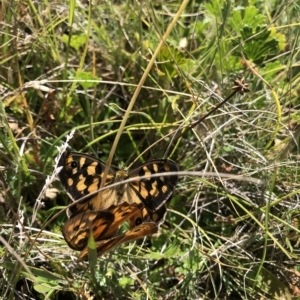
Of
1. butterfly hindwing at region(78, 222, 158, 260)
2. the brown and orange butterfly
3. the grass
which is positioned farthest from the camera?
the grass

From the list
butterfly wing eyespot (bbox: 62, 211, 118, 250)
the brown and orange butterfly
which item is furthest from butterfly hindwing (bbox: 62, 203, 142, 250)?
the brown and orange butterfly

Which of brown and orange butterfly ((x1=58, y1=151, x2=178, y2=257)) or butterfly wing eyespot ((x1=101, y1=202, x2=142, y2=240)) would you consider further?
brown and orange butterfly ((x1=58, y1=151, x2=178, y2=257))

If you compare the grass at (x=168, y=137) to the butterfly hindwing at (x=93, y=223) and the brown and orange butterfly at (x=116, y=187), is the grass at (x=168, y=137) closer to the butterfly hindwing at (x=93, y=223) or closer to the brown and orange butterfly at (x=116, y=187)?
the brown and orange butterfly at (x=116, y=187)

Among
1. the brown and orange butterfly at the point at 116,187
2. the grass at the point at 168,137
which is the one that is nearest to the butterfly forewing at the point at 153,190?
the brown and orange butterfly at the point at 116,187

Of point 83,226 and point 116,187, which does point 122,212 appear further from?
point 116,187

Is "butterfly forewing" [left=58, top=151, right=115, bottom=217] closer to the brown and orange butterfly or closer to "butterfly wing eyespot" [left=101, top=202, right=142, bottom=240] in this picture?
the brown and orange butterfly

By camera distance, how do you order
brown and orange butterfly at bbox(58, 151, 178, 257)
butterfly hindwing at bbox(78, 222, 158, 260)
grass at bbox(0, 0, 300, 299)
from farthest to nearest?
grass at bbox(0, 0, 300, 299)
brown and orange butterfly at bbox(58, 151, 178, 257)
butterfly hindwing at bbox(78, 222, 158, 260)

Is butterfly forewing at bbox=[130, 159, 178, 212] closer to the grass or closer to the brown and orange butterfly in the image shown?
the brown and orange butterfly

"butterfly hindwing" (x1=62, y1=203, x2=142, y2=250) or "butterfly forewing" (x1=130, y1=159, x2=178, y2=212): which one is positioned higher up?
"butterfly hindwing" (x1=62, y1=203, x2=142, y2=250)
